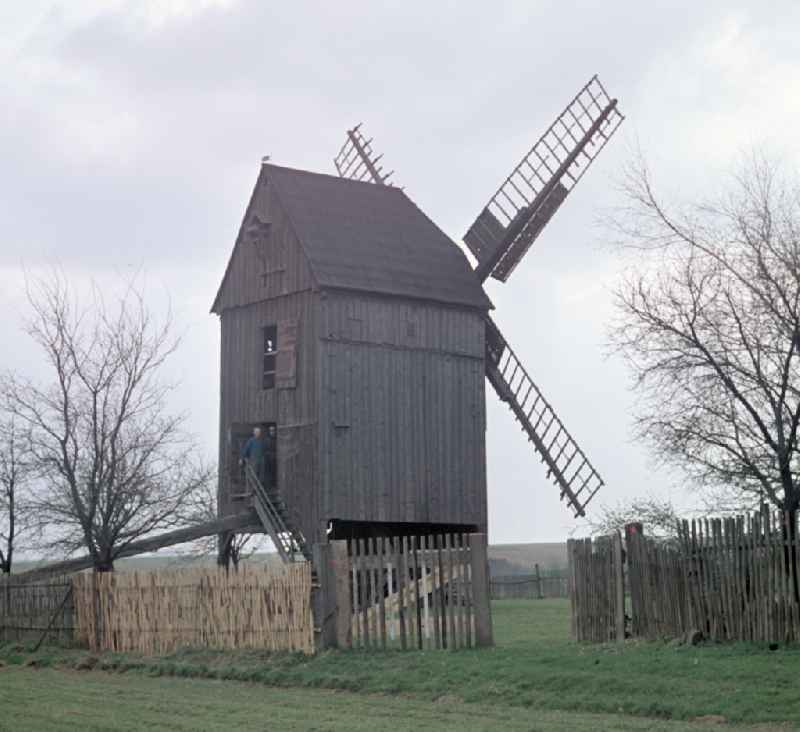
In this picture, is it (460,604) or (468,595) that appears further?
(468,595)

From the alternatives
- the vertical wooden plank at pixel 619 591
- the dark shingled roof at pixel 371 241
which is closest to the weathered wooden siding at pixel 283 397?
the dark shingled roof at pixel 371 241

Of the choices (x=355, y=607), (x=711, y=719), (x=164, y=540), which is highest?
(x=164, y=540)

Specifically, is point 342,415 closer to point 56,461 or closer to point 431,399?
point 431,399

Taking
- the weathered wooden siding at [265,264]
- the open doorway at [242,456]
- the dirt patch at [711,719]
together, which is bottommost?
the dirt patch at [711,719]

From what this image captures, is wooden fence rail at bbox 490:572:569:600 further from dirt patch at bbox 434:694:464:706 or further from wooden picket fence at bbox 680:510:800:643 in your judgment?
dirt patch at bbox 434:694:464:706

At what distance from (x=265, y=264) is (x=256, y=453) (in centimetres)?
486

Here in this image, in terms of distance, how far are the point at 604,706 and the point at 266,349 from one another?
22.8m

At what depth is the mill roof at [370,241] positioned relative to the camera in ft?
125

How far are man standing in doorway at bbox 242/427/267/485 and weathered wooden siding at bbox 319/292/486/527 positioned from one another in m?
2.33

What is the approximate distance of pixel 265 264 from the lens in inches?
1542

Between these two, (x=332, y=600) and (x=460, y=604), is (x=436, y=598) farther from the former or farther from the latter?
(x=332, y=600)

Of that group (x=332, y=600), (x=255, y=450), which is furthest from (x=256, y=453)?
(x=332, y=600)

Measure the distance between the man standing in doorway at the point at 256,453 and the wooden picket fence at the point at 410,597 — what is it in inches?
512

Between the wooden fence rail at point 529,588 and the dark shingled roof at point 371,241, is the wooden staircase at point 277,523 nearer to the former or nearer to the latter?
the dark shingled roof at point 371,241
